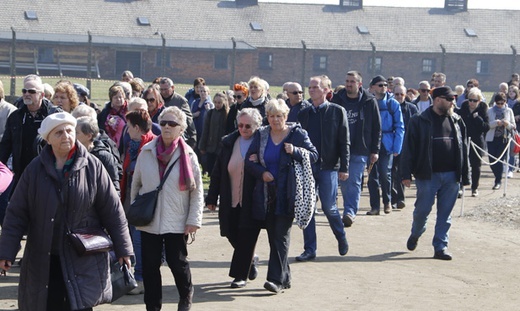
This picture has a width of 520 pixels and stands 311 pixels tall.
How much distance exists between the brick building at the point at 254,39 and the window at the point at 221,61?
0.09 m

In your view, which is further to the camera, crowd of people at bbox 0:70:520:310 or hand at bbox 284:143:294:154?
hand at bbox 284:143:294:154

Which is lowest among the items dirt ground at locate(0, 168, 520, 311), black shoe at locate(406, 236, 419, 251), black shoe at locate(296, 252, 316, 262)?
dirt ground at locate(0, 168, 520, 311)

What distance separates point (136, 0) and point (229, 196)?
56088mm

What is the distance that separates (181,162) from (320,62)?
58187 mm

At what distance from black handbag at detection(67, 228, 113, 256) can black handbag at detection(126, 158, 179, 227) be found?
1.41 metres

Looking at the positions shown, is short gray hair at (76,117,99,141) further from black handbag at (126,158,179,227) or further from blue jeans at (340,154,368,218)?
blue jeans at (340,154,368,218)

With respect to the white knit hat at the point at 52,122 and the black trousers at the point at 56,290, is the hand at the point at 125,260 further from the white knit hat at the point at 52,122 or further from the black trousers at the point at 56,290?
the white knit hat at the point at 52,122

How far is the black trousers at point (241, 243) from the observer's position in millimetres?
9453

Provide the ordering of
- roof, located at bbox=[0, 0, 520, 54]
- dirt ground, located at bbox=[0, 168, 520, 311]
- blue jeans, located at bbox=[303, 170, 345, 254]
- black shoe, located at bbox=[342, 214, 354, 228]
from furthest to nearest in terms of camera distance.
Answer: roof, located at bbox=[0, 0, 520, 54]
black shoe, located at bbox=[342, 214, 354, 228]
blue jeans, located at bbox=[303, 170, 345, 254]
dirt ground, located at bbox=[0, 168, 520, 311]

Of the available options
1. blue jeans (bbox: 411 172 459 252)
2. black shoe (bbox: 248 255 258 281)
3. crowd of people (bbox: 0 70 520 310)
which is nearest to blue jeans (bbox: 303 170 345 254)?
crowd of people (bbox: 0 70 520 310)

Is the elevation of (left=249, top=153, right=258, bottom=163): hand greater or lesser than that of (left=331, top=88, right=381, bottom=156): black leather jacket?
lesser

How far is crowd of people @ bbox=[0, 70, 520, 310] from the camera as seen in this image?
6746 millimetres

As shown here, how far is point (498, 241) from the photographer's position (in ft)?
42.4

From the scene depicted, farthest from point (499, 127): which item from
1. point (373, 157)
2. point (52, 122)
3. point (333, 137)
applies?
point (52, 122)
